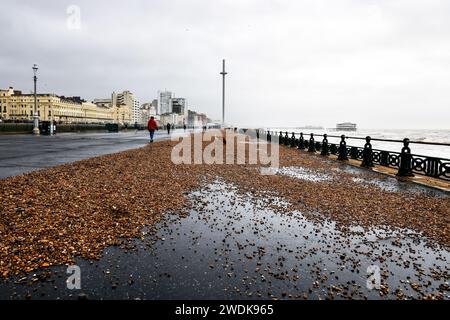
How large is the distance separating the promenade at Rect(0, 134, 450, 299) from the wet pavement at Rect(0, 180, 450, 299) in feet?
0.06

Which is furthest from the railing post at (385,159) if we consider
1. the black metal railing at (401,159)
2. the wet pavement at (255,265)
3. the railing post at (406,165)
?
the wet pavement at (255,265)

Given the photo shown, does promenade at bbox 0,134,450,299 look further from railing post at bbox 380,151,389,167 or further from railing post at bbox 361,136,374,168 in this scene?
railing post at bbox 380,151,389,167

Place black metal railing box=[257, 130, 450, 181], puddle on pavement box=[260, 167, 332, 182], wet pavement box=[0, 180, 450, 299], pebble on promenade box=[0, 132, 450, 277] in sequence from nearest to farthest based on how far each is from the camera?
wet pavement box=[0, 180, 450, 299] → pebble on promenade box=[0, 132, 450, 277] → black metal railing box=[257, 130, 450, 181] → puddle on pavement box=[260, 167, 332, 182]

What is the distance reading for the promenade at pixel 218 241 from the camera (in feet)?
11.5

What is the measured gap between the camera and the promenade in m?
3.49

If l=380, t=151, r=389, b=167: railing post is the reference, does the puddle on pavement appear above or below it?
below

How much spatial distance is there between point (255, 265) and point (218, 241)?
1003 mm

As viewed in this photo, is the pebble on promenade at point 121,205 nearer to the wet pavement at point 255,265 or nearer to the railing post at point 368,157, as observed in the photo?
the wet pavement at point 255,265

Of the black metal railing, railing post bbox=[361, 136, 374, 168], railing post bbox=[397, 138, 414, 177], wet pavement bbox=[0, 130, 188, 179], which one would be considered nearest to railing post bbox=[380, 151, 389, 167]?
the black metal railing

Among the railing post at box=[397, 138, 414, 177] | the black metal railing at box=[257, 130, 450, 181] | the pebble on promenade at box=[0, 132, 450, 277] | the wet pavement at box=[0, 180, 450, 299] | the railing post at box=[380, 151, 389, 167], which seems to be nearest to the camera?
the wet pavement at box=[0, 180, 450, 299]

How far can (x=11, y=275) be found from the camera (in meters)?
3.55

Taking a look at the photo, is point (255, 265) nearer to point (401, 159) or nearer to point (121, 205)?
point (121, 205)
